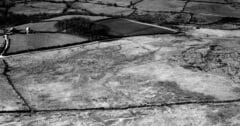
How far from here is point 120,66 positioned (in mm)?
2379

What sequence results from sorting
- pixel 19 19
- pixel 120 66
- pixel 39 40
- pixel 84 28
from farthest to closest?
1. pixel 19 19
2. pixel 84 28
3. pixel 39 40
4. pixel 120 66

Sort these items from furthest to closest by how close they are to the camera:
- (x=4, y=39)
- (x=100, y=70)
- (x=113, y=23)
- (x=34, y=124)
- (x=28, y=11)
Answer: (x=28, y=11) → (x=113, y=23) → (x=4, y=39) → (x=100, y=70) → (x=34, y=124)

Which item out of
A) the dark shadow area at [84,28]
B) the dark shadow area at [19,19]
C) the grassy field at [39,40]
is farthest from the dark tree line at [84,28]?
the dark shadow area at [19,19]

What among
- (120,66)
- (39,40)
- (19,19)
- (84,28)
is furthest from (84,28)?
(120,66)

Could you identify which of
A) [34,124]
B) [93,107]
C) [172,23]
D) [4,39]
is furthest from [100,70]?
[172,23]

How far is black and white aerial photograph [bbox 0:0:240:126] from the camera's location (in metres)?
1.84

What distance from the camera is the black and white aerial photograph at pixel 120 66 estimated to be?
72.3 inches

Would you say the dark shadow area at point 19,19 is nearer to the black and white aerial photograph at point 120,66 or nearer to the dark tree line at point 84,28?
the black and white aerial photograph at point 120,66

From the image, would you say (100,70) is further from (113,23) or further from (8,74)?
(113,23)

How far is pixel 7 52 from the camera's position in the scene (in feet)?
8.69

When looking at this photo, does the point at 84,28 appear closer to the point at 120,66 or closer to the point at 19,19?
the point at 19,19

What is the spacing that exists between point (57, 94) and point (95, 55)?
1.97ft

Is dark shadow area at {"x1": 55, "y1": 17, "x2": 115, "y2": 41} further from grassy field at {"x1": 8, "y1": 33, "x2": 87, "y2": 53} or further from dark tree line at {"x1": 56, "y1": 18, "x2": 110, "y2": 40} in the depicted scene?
grassy field at {"x1": 8, "y1": 33, "x2": 87, "y2": 53}

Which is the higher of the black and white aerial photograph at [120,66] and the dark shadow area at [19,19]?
the dark shadow area at [19,19]
